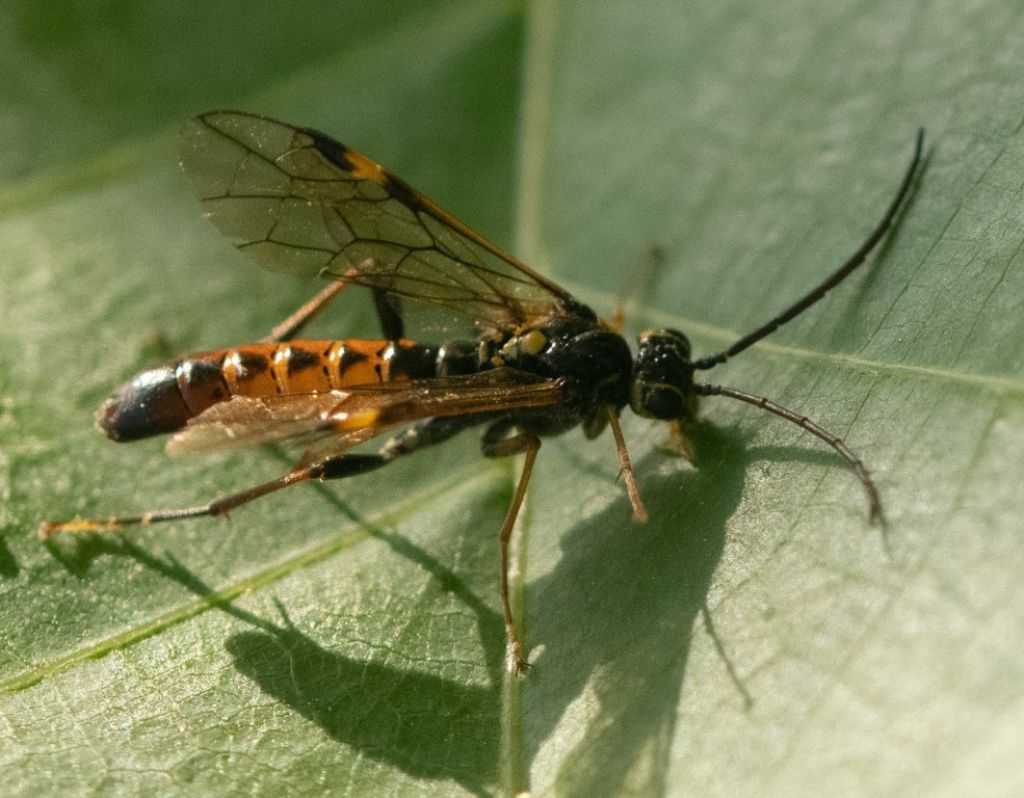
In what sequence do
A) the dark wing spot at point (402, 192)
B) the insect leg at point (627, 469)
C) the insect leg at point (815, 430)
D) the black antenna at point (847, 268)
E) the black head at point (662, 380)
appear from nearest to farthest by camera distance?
the insect leg at point (815, 430), the insect leg at point (627, 469), the black antenna at point (847, 268), the black head at point (662, 380), the dark wing spot at point (402, 192)

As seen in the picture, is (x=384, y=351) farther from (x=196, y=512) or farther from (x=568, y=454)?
(x=196, y=512)

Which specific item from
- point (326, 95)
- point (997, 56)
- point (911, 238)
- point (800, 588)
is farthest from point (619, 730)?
point (326, 95)

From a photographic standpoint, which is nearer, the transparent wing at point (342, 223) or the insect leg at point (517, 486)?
the insect leg at point (517, 486)

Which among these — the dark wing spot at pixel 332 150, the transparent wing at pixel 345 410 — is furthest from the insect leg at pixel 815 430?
the dark wing spot at pixel 332 150

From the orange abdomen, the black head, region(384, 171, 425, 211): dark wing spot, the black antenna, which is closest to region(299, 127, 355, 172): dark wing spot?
region(384, 171, 425, 211): dark wing spot

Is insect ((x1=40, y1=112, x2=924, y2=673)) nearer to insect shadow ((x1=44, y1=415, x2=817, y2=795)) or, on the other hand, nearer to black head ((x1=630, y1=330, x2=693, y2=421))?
black head ((x1=630, y1=330, x2=693, y2=421))

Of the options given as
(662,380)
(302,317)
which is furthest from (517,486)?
(302,317)

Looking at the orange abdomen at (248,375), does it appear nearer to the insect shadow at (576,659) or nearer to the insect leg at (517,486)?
the insect leg at (517,486)
